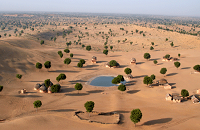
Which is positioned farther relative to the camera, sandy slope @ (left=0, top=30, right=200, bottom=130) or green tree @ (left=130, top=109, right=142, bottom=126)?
sandy slope @ (left=0, top=30, right=200, bottom=130)

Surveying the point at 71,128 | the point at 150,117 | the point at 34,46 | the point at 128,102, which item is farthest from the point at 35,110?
the point at 34,46

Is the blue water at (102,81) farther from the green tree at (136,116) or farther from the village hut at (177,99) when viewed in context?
the green tree at (136,116)

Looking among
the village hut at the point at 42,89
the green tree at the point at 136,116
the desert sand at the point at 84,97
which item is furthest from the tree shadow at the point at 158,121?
the village hut at the point at 42,89

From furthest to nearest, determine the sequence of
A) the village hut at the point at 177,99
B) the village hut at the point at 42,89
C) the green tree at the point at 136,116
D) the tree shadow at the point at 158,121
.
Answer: the village hut at the point at 42,89 → the village hut at the point at 177,99 → the tree shadow at the point at 158,121 → the green tree at the point at 136,116

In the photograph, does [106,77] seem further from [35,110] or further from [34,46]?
[34,46]

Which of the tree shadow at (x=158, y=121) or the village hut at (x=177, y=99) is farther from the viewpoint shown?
the village hut at (x=177, y=99)

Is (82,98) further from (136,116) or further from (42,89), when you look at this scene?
(136,116)

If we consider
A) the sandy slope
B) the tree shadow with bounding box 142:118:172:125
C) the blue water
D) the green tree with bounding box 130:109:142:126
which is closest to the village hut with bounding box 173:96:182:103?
the sandy slope

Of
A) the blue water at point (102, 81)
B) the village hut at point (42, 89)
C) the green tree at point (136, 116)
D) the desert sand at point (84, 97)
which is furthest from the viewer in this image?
the blue water at point (102, 81)

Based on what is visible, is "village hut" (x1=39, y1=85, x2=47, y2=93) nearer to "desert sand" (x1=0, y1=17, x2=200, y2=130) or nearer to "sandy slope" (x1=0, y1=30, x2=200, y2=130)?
"sandy slope" (x1=0, y1=30, x2=200, y2=130)
